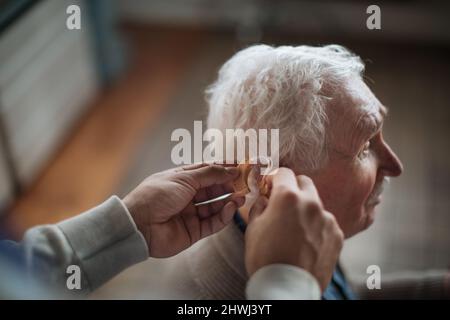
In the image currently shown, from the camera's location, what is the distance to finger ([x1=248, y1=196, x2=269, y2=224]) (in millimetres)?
676

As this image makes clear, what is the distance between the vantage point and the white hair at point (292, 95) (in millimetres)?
817

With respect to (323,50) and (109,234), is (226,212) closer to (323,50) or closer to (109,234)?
(109,234)

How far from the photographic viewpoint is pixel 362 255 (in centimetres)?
179

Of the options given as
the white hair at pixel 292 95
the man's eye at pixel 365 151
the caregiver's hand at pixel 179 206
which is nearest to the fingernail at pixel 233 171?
the caregiver's hand at pixel 179 206

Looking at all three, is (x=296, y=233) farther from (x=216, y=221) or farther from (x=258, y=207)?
(x=216, y=221)

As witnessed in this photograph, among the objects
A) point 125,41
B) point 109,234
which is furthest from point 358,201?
point 125,41

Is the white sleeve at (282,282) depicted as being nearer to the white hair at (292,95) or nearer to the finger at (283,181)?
the finger at (283,181)

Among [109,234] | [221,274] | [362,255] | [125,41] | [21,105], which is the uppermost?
[125,41]

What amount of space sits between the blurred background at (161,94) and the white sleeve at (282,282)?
42 centimetres

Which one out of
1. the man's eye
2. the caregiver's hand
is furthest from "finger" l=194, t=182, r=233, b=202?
the man's eye

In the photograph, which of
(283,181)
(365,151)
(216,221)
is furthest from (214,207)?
(365,151)

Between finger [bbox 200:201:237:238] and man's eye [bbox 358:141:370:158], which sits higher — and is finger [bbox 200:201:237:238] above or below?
below

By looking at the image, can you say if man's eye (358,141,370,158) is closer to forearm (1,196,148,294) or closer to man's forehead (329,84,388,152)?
man's forehead (329,84,388,152)
